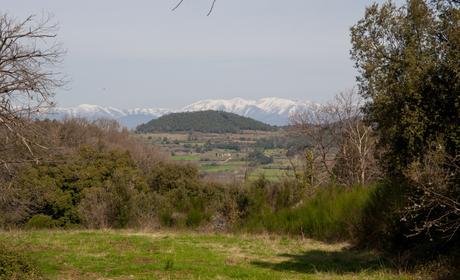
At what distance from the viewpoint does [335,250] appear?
15.8 m

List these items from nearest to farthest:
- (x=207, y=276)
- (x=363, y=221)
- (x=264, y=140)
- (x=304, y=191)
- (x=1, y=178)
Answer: (x=207, y=276) < (x=1, y=178) < (x=363, y=221) < (x=304, y=191) < (x=264, y=140)

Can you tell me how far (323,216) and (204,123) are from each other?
117509mm

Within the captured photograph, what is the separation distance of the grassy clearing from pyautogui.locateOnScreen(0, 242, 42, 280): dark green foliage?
65 centimetres

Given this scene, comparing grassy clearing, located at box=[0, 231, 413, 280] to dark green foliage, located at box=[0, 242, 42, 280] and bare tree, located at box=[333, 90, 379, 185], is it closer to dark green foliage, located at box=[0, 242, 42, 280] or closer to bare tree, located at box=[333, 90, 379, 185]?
dark green foliage, located at box=[0, 242, 42, 280]

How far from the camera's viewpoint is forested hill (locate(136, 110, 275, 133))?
132000mm

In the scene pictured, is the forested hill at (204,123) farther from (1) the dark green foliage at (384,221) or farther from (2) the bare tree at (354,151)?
(1) the dark green foliage at (384,221)

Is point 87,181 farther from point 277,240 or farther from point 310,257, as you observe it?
point 310,257

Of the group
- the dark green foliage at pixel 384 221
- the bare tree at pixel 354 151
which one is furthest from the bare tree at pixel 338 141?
the dark green foliage at pixel 384 221

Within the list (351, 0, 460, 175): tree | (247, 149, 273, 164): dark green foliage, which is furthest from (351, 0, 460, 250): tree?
(247, 149, 273, 164): dark green foliage

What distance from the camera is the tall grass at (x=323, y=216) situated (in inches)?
691

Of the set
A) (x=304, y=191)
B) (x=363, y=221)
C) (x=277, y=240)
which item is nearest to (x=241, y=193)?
(x=304, y=191)

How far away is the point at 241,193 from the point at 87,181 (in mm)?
13266

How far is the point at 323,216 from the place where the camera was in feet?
62.1

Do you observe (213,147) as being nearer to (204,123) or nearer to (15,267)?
(204,123)
